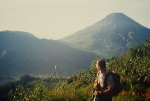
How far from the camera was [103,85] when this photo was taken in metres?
5.61

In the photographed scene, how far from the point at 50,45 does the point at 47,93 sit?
178 m

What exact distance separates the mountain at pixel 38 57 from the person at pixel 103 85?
5191 inches

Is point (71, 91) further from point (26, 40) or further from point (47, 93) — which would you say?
point (26, 40)

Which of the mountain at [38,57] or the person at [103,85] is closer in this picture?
the person at [103,85]

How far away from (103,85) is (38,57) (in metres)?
168

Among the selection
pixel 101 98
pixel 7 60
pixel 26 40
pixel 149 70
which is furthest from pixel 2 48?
pixel 101 98

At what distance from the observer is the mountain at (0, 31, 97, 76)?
148m

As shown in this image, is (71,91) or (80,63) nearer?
(71,91)

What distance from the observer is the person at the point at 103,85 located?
5473 mm

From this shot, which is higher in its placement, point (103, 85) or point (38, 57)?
point (103, 85)

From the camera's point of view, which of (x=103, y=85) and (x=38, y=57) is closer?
(x=103, y=85)

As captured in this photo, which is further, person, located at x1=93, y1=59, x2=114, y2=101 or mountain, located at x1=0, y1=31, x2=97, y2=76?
mountain, located at x1=0, y1=31, x2=97, y2=76

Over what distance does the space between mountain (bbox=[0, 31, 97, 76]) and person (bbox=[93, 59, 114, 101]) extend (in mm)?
131845

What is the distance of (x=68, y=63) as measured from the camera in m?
159
